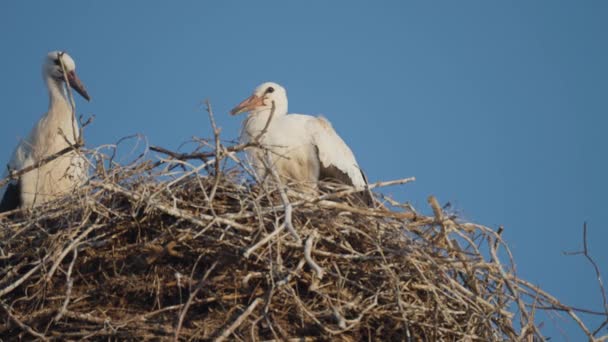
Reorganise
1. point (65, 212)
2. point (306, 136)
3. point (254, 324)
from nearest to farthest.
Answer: point (254, 324), point (65, 212), point (306, 136)

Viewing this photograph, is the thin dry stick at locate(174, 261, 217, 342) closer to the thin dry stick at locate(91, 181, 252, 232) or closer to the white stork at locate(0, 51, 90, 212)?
the thin dry stick at locate(91, 181, 252, 232)

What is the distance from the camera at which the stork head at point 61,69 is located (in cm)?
754

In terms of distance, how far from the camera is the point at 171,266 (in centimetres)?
504

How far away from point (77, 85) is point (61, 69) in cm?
26

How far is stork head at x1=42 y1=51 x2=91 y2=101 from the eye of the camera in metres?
7.54

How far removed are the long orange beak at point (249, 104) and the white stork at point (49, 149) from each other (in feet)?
3.69

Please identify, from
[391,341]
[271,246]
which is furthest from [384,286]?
[271,246]

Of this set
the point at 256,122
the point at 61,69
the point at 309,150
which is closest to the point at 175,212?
the point at 309,150

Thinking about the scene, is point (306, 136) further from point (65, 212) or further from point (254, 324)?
point (254, 324)

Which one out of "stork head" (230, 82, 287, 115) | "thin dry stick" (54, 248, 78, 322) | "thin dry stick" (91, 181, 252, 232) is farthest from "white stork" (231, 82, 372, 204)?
"thin dry stick" (54, 248, 78, 322)

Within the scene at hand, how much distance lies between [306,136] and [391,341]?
2.28m

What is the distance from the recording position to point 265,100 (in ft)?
24.8

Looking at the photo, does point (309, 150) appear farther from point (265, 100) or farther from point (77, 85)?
point (77, 85)

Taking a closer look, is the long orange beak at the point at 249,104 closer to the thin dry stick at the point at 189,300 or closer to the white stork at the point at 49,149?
the white stork at the point at 49,149
